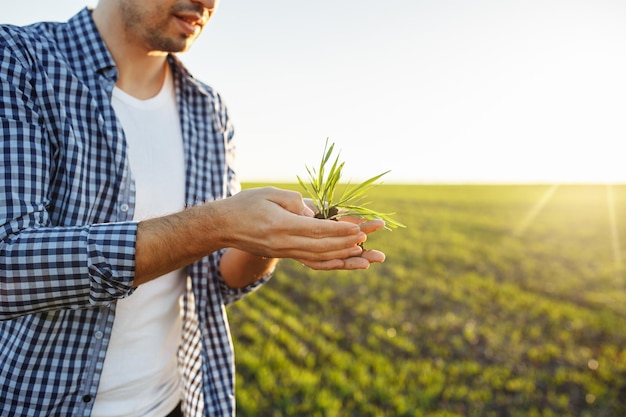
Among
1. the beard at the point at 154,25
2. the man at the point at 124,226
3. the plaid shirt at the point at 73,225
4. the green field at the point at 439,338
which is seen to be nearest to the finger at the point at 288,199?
the man at the point at 124,226

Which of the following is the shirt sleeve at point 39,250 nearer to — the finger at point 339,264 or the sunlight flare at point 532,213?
the finger at point 339,264

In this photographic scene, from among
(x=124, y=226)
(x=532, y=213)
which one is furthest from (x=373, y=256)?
(x=532, y=213)

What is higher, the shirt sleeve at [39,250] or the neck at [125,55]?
the neck at [125,55]

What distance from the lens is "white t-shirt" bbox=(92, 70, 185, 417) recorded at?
2.08m

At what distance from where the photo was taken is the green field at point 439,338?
5.61 meters

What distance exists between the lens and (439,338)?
7.62 m

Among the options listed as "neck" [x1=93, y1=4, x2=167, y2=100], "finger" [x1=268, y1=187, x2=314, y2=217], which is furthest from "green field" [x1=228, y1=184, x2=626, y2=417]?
"finger" [x1=268, y1=187, x2=314, y2=217]

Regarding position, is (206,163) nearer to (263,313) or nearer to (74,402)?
(74,402)

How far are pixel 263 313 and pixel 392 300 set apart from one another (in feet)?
7.79

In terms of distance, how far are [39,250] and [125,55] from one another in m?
1.03

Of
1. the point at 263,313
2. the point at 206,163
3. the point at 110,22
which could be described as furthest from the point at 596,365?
the point at 110,22

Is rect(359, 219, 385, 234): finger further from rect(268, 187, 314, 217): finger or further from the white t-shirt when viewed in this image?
the white t-shirt

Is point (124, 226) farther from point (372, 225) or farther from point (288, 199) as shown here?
point (372, 225)

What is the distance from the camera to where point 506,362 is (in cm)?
692
